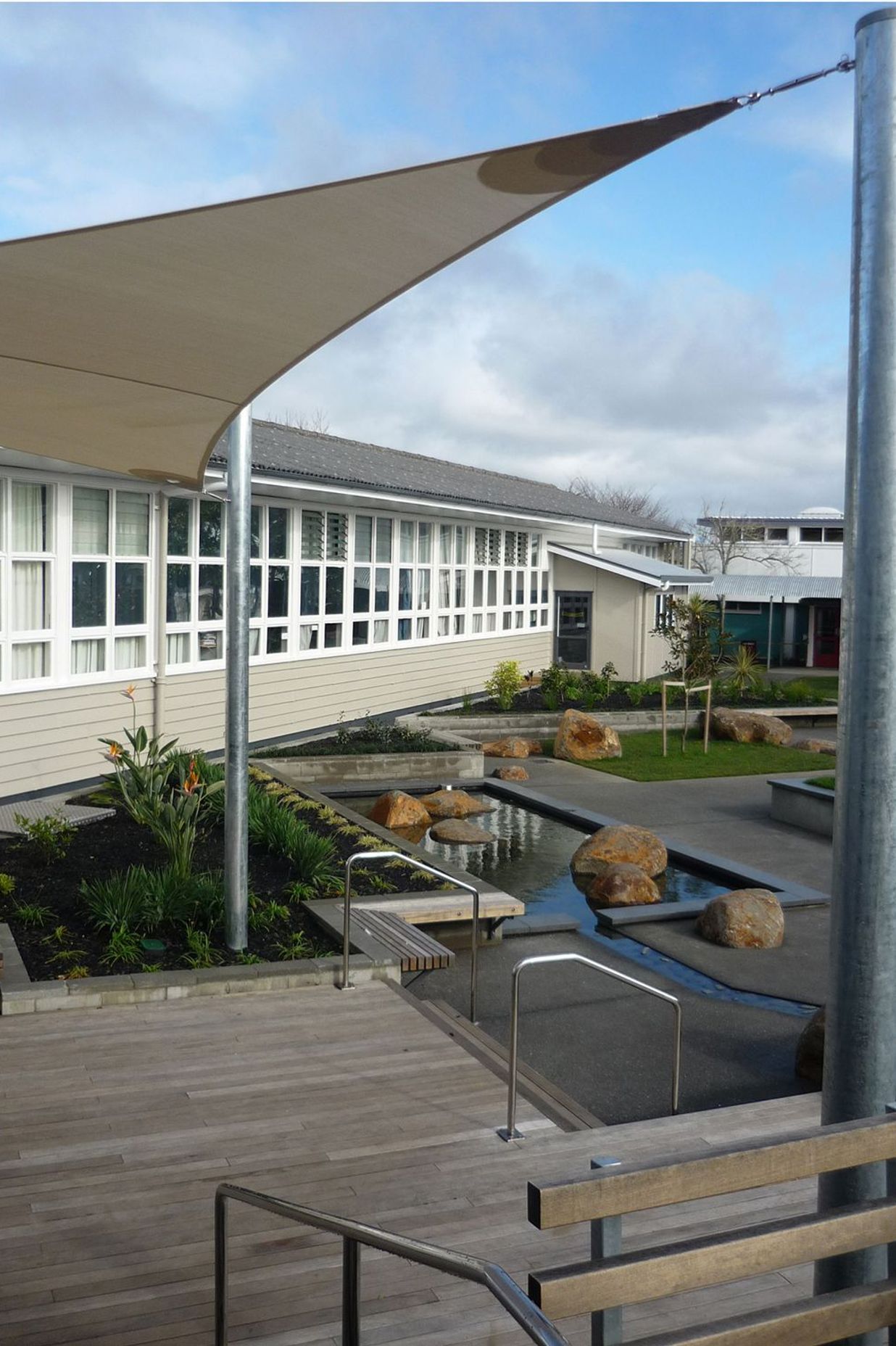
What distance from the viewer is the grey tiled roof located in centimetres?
1648

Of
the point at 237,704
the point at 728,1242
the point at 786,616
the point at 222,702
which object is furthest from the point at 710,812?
the point at 786,616

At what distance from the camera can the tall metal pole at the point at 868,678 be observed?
8.96 ft

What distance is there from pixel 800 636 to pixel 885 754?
3773cm

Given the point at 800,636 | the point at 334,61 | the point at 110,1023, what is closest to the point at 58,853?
the point at 110,1023

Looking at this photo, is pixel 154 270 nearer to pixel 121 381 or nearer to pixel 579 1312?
pixel 121 381

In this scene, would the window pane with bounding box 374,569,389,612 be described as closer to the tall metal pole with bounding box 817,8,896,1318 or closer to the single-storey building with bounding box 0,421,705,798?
the single-storey building with bounding box 0,421,705,798

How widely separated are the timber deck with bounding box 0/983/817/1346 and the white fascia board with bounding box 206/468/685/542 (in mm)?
8941

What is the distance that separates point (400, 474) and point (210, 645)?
28.6 feet

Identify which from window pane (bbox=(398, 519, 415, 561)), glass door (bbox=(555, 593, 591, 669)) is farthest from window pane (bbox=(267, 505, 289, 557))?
glass door (bbox=(555, 593, 591, 669))

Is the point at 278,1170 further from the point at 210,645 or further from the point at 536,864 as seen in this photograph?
the point at 210,645

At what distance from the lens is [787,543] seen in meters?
55.8

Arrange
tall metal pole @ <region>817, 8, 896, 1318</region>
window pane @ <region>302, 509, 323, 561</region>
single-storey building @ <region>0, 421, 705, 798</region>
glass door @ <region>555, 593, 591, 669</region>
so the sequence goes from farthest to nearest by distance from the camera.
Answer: glass door @ <region>555, 593, 591, 669</region>, window pane @ <region>302, 509, 323, 561</region>, single-storey building @ <region>0, 421, 705, 798</region>, tall metal pole @ <region>817, 8, 896, 1318</region>

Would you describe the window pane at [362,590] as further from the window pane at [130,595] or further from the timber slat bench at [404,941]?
the timber slat bench at [404,941]

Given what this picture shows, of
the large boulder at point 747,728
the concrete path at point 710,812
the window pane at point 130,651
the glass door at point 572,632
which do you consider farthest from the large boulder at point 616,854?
the glass door at point 572,632
